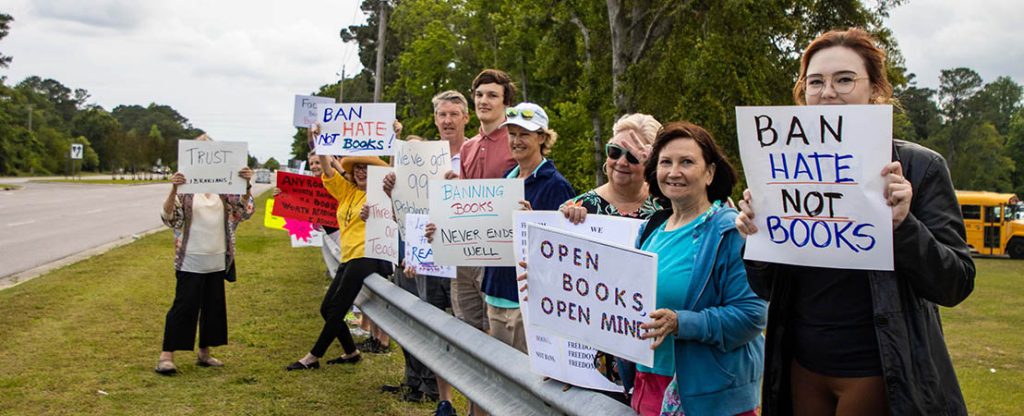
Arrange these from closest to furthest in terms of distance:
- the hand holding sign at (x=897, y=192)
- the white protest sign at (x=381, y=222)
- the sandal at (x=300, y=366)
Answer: the hand holding sign at (x=897, y=192)
the white protest sign at (x=381, y=222)
the sandal at (x=300, y=366)

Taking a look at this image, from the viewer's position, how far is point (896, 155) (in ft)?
9.55

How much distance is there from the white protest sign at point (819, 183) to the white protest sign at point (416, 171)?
157 inches

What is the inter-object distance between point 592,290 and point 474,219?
223 cm

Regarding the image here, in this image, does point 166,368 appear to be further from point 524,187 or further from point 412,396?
point 524,187

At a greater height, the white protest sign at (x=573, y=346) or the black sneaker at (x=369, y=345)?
the white protest sign at (x=573, y=346)

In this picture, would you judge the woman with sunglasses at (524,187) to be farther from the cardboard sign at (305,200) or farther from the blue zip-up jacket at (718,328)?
the cardboard sign at (305,200)

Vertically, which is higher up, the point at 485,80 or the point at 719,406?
the point at 485,80

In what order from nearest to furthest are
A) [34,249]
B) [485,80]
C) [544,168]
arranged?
[544,168], [485,80], [34,249]

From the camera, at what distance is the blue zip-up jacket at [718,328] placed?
333 centimetres

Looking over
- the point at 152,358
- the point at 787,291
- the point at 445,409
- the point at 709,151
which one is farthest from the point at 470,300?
the point at 152,358

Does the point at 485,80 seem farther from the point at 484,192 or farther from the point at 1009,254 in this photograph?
the point at 1009,254

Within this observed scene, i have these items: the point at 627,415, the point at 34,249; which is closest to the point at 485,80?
the point at 627,415

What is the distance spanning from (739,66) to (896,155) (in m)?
22.4

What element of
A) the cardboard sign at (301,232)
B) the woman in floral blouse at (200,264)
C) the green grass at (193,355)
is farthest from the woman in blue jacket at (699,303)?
the cardboard sign at (301,232)
